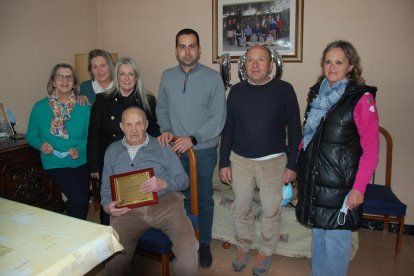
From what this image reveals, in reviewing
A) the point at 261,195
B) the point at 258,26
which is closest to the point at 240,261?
the point at 261,195

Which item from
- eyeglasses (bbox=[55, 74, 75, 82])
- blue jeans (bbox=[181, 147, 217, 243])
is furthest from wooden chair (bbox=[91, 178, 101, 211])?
blue jeans (bbox=[181, 147, 217, 243])

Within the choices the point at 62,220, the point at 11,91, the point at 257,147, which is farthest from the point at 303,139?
the point at 11,91

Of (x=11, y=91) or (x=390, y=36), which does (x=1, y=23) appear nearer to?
(x=11, y=91)

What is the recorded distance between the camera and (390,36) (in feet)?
9.13

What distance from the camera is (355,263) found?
8.16ft

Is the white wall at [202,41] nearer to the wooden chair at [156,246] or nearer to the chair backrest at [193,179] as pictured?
the chair backrest at [193,179]

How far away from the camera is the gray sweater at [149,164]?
6.71 ft

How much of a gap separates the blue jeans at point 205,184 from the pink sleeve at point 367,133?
953mm

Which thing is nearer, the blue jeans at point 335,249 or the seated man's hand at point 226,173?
the blue jeans at point 335,249

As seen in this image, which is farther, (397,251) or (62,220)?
(397,251)

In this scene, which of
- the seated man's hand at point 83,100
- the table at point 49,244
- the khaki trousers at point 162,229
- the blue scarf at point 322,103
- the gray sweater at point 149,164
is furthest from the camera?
the seated man's hand at point 83,100

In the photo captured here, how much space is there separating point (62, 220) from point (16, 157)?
1478 millimetres

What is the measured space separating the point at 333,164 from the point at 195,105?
0.94m

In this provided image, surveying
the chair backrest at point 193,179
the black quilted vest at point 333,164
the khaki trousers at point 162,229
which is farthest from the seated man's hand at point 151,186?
the black quilted vest at point 333,164
